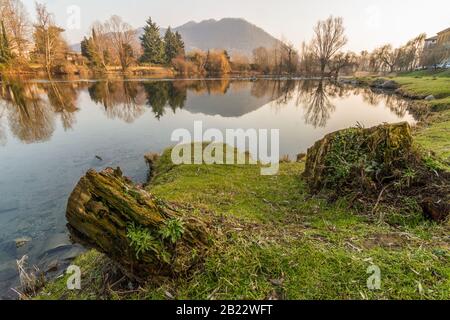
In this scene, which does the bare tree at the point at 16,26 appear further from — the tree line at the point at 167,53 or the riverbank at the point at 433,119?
the riverbank at the point at 433,119

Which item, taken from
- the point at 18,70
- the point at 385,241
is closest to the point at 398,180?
the point at 385,241

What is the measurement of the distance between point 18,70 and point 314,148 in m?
67.9

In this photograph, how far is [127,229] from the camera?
270 centimetres

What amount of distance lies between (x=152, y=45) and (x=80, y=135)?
72987 mm

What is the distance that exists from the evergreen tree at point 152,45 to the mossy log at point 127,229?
281 feet

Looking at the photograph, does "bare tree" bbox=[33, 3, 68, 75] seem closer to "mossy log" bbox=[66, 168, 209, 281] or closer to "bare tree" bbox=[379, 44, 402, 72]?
"mossy log" bbox=[66, 168, 209, 281]

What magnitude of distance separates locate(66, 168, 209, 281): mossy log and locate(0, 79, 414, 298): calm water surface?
333 cm

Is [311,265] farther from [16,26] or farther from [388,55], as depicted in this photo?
[388,55]

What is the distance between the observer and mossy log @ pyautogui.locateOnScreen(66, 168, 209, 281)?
2643 mm

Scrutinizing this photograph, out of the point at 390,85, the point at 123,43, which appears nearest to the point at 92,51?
the point at 123,43

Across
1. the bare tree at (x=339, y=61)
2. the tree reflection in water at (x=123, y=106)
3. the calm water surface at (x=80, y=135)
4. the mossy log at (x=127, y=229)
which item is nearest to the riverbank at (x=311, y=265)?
the mossy log at (x=127, y=229)

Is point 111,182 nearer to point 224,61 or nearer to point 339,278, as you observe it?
point 339,278

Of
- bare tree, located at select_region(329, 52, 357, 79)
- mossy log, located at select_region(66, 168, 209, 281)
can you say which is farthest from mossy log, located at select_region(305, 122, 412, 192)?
bare tree, located at select_region(329, 52, 357, 79)

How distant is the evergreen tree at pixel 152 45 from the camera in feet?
254
